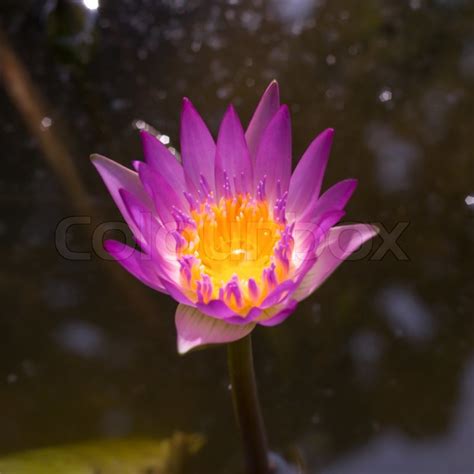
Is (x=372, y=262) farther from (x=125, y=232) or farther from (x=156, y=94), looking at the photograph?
(x=156, y=94)

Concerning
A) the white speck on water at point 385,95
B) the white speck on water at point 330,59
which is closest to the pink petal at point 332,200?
the white speck on water at point 385,95

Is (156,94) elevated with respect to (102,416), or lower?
elevated

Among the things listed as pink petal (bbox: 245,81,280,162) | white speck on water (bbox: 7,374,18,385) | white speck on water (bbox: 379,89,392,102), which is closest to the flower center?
pink petal (bbox: 245,81,280,162)

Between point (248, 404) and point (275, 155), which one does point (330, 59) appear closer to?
point (275, 155)

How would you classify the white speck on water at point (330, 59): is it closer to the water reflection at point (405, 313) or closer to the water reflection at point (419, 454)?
the water reflection at point (405, 313)

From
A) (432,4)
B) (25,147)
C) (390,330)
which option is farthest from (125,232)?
(432,4)

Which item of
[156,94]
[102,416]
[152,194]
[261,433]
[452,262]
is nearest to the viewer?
[152,194]

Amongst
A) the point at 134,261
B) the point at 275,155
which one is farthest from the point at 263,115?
the point at 134,261
